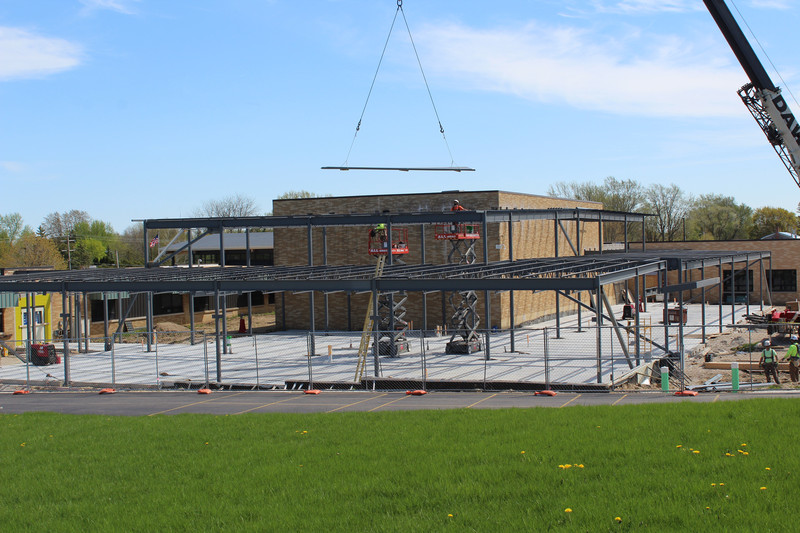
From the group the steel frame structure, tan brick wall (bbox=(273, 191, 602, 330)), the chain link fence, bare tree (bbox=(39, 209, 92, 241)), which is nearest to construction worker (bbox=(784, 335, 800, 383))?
the chain link fence

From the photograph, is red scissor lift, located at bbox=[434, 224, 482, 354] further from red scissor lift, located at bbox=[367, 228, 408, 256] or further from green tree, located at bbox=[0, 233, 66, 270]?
green tree, located at bbox=[0, 233, 66, 270]

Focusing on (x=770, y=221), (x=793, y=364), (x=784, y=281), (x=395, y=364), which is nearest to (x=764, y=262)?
(x=784, y=281)

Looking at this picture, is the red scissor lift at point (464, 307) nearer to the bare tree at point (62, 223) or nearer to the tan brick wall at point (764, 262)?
the tan brick wall at point (764, 262)

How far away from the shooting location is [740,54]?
33094mm

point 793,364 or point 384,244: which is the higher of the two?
point 384,244

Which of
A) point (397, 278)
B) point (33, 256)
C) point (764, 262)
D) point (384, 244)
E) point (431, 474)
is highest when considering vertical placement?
point (33, 256)

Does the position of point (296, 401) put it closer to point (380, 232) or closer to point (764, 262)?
point (380, 232)

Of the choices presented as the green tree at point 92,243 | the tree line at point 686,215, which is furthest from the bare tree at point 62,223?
the tree line at point 686,215

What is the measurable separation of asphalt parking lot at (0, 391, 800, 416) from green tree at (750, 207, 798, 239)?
8765 centimetres

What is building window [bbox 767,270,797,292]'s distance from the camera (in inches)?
2156

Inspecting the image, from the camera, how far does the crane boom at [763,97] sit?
107ft

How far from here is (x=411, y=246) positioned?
1786 inches

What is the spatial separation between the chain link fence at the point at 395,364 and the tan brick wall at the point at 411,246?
3868 millimetres

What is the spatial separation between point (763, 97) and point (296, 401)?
26.9 metres
